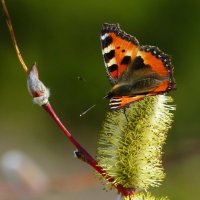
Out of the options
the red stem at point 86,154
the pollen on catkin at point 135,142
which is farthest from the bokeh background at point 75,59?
the red stem at point 86,154

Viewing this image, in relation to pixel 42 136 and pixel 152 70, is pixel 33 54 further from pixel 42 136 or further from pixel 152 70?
pixel 152 70

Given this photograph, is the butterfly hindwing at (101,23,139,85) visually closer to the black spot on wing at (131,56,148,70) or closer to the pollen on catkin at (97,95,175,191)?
the black spot on wing at (131,56,148,70)

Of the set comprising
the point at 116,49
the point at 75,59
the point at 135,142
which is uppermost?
the point at 116,49

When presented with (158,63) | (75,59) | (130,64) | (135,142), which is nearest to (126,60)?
(130,64)

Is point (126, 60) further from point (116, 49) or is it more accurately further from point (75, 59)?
point (75, 59)

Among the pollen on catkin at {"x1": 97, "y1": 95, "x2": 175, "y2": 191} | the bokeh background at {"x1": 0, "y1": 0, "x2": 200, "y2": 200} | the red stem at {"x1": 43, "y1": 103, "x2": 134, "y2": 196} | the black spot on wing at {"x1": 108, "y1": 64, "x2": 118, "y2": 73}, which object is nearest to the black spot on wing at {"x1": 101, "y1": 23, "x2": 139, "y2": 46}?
the black spot on wing at {"x1": 108, "y1": 64, "x2": 118, "y2": 73}
